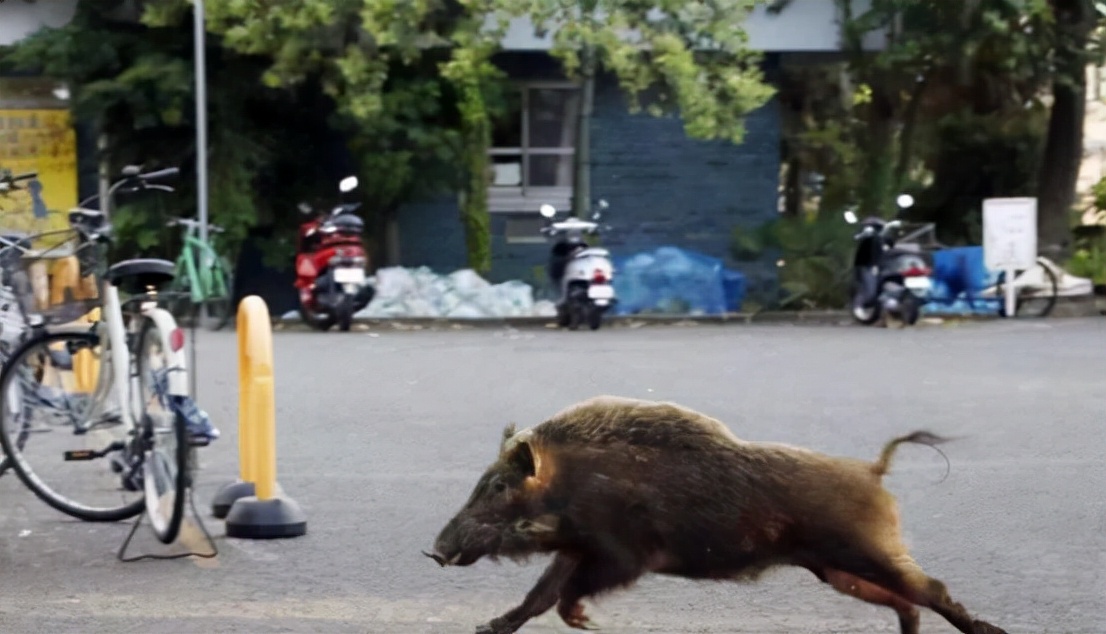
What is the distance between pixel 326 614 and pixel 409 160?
512 inches

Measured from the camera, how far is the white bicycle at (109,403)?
6.46 meters

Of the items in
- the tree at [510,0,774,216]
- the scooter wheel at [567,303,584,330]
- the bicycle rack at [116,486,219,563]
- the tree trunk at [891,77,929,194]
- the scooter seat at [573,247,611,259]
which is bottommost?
the bicycle rack at [116,486,219,563]

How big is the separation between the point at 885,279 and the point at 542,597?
12295 millimetres

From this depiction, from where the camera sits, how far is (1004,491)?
7.89m

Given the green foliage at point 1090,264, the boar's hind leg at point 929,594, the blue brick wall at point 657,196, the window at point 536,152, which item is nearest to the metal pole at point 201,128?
the blue brick wall at point 657,196

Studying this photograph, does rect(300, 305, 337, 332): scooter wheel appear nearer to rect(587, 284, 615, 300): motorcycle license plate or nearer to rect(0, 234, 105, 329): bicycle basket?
rect(587, 284, 615, 300): motorcycle license plate

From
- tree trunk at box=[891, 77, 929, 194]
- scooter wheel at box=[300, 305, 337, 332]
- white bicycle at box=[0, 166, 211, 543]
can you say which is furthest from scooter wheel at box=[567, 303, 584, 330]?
white bicycle at box=[0, 166, 211, 543]

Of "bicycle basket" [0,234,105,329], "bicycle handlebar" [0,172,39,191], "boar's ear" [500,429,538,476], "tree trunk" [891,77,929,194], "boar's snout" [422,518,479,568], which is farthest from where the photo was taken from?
"tree trunk" [891,77,929,194]

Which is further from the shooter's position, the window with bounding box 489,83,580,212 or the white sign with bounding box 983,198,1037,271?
the window with bounding box 489,83,580,212

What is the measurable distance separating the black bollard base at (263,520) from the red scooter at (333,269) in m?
9.75

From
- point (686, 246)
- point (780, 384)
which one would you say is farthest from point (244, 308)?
point (686, 246)

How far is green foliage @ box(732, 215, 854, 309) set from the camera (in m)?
18.8

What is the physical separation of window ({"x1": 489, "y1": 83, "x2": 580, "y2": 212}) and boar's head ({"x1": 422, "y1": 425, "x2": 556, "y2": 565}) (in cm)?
1433

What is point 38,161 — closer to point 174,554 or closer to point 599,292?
point 599,292
